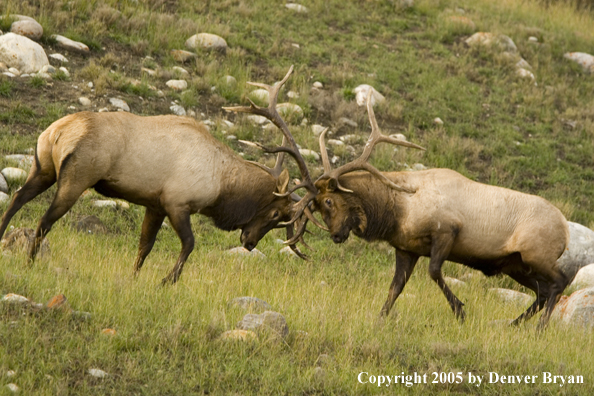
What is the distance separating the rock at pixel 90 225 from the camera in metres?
9.51

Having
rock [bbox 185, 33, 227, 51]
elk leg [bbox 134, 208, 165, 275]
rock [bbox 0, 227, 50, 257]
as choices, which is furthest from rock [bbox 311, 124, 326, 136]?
rock [bbox 0, 227, 50, 257]

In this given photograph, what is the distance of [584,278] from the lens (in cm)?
1018

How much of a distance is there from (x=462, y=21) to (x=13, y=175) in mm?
13523

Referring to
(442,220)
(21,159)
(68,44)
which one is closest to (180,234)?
(442,220)

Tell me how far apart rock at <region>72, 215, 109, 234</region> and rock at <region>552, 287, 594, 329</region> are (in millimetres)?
5756

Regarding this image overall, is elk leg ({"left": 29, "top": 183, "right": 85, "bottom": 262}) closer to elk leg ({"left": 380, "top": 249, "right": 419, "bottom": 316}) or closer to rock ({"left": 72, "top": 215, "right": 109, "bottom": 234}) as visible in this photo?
rock ({"left": 72, "top": 215, "right": 109, "bottom": 234})

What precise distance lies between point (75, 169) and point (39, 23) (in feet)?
25.7

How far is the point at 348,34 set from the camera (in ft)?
59.5

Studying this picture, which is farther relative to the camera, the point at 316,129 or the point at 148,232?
the point at 316,129

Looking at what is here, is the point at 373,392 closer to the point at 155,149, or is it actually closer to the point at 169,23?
the point at 155,149

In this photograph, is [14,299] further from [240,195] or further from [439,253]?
[439,253]

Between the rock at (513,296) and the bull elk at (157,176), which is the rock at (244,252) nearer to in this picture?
the bull elk at (157,176)

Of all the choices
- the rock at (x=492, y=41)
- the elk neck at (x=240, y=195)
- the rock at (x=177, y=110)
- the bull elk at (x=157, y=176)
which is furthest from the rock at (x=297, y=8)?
the elk neck at (x=240, y=195)

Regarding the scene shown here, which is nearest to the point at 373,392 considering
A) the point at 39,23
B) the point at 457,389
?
the point at 457,389
